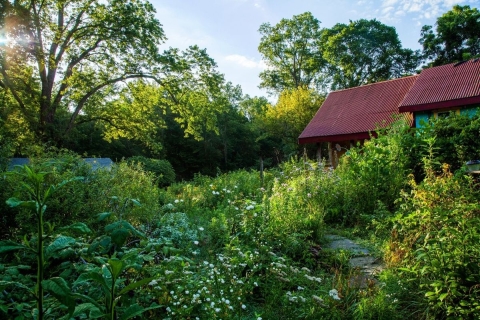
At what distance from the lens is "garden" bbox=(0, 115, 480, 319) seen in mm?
1622

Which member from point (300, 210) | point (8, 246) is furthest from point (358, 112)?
point (8, 246)

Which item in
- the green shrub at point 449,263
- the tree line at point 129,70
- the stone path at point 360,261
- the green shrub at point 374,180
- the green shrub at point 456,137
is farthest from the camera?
the tree line at point 129,70

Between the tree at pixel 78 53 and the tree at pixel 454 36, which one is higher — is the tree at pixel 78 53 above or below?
below

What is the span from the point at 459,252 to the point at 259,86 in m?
31.7

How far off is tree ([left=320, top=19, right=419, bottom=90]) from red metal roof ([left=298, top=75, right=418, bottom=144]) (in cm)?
1201

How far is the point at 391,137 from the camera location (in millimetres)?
6414

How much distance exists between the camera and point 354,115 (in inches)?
614

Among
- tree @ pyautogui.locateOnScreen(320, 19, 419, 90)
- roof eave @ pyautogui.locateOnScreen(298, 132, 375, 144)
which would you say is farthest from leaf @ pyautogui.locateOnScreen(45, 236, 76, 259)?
tree @ pyautogui.locateOnScreen(320, 19, 419, 90)

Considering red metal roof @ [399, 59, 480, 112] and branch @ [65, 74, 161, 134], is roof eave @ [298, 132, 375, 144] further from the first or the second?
branch @ [65, 74, 161, 134]

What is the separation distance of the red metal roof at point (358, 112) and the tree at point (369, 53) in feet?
39.4

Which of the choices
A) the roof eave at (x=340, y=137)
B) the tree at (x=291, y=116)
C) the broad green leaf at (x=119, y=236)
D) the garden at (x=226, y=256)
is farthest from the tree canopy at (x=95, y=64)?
the broad green leaf at (x=119, y=236)

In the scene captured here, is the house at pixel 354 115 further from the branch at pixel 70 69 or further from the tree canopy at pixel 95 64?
the branch at pixel 70 69

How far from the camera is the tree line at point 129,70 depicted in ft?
44.3

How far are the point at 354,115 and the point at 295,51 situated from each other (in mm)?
17519
